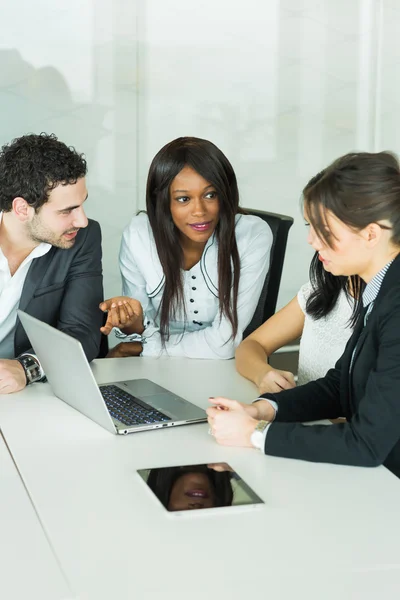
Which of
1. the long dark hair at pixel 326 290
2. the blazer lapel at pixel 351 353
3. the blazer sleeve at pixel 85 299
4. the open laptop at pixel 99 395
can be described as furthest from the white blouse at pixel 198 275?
the blazer lapel at pixel 351 353

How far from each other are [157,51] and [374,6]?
1.17m

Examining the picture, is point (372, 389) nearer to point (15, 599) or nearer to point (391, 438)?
point (391, 438)

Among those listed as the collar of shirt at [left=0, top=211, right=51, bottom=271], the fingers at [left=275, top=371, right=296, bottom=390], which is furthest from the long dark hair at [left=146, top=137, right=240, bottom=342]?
the fingers at [left=275, top=371, right=296, bottom=390]

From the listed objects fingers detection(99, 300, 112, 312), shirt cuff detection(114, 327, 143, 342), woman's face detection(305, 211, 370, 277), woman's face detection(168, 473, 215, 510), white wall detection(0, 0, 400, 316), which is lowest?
woman's face detection(168, 473, 215, 510)

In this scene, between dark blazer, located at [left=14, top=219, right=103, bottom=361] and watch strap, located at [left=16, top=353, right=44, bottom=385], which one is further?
dark blazer, located at [left=14, top=219, right=103, bottom=361]

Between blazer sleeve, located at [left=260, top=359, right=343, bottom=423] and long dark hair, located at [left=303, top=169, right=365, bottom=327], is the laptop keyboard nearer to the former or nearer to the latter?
blazer sleeve, located at [left=260, top=359, right=343, bottom=423]

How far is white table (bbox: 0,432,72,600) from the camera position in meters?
1.03

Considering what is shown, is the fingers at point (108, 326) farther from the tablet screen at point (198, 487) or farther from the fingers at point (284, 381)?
the tablet screen at point (198, 487)

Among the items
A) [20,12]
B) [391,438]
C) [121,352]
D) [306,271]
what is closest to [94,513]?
[391,438]

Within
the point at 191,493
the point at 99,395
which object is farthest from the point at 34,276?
the point at 191,493

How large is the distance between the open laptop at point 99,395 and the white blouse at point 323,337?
0.44 m

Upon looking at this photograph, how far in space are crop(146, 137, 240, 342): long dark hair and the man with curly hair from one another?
0.28m

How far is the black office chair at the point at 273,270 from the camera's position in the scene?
266 centimetres

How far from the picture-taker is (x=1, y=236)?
2398 mm
